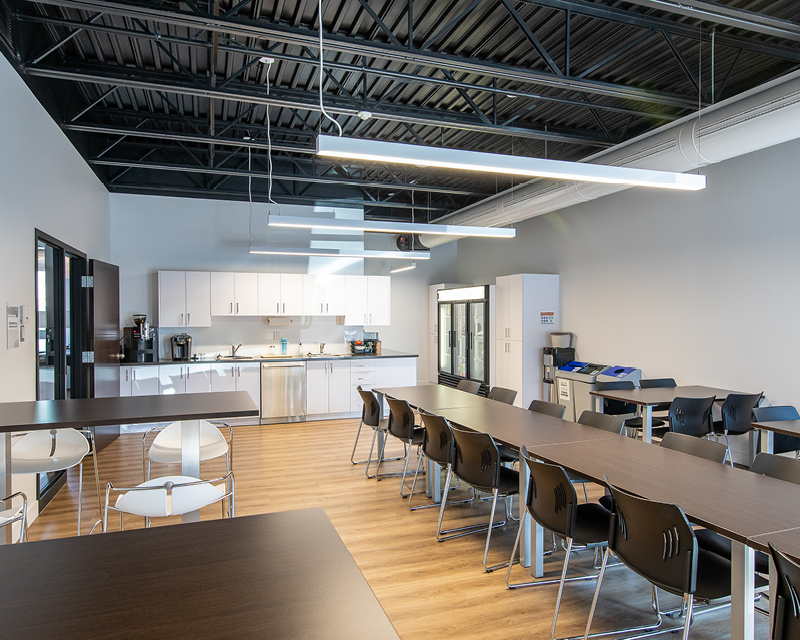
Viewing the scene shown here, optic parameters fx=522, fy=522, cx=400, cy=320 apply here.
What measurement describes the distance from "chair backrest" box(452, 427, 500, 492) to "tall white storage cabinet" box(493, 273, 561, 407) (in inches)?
186

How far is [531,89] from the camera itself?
17.0ft

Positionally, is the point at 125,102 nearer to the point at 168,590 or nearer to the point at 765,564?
the point at 168,590

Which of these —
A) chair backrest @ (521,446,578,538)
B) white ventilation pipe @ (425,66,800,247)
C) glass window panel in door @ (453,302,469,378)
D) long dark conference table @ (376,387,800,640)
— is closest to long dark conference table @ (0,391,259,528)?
chair backrest @ (521,446,578,538)

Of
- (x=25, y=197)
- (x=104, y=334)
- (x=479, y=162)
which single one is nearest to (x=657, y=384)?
(x=479, y=162)

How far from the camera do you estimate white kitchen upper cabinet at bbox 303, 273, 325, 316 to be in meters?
8.27

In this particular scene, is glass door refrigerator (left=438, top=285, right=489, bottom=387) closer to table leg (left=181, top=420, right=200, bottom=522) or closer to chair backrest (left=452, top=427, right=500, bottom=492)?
chair backrest (left=452, top=427, right=500, bottom=492)

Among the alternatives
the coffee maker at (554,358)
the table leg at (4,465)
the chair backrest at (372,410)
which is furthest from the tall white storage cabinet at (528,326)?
the table leg at (4,465)

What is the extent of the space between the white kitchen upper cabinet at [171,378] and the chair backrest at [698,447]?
20.2 feet

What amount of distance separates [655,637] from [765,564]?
647mm

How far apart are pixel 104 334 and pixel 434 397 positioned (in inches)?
166

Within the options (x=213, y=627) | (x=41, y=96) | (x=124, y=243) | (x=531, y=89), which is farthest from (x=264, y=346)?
(x=213, y=627)

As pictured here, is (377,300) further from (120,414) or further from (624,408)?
(120,414)

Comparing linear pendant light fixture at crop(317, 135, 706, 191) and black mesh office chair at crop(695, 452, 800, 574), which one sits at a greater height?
linear pendant light fixture at crop(317, 135, 706, 191)

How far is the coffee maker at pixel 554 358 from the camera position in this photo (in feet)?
25.4
